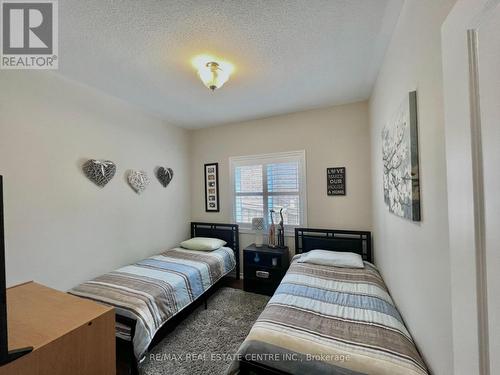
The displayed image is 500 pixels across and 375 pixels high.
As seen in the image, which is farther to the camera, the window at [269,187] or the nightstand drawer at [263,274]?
the window at [269,187]

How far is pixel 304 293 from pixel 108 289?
1.75 meters

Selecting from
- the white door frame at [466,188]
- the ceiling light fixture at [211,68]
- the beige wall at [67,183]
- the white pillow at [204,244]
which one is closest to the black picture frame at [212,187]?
the white pillow at [204,244]

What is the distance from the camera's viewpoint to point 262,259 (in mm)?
2879

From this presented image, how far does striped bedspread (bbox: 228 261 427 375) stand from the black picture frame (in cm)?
205

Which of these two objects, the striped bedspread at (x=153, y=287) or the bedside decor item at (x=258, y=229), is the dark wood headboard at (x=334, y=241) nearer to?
the bedside decor item at (x=258, y=229)

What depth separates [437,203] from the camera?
0.92 meters

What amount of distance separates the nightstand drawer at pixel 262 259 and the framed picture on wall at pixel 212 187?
3.40 ft

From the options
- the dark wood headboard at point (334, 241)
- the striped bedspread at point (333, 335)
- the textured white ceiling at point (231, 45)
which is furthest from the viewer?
the dark wood headboard at point (334, 241)

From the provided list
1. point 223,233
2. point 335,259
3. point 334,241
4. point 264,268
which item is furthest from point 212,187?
point 335,259

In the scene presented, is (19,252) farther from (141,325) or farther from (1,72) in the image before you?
(1,72)

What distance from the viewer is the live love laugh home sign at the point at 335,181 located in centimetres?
284

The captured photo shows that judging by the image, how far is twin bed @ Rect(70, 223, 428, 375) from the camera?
1.15 m

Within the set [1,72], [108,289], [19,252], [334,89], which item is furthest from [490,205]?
[1,72]

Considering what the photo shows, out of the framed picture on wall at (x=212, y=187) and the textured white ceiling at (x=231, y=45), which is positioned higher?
the textured white ceiling at (x=231, y=45)
